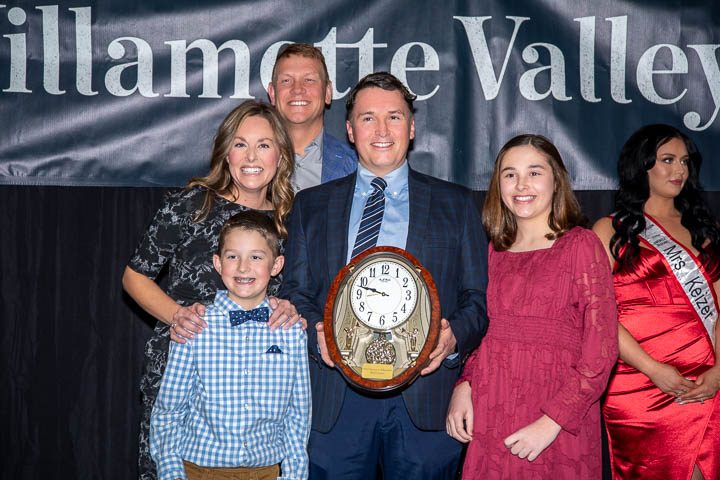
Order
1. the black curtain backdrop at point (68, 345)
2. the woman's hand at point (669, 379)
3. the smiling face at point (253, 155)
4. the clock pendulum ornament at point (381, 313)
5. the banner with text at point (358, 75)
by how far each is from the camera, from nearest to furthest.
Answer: the clock pendulum ornament at point (381, 313)
the smiling face at point (253, 155)
the woman's hand at point (669, 379)
the banner with text at point (358, 75)
the black curtain backdrop at point (68, 345)

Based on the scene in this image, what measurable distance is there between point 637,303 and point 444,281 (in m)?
1.06

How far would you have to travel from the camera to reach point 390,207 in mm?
2094

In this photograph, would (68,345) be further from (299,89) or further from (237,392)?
(237,392)

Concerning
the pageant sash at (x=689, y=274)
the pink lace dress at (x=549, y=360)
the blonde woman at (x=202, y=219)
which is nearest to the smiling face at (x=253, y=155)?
the blonde woman at (x=202, y=219)

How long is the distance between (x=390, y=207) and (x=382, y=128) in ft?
0.74

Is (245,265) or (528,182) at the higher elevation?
(528,182)

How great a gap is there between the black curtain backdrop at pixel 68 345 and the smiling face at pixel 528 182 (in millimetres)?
1843

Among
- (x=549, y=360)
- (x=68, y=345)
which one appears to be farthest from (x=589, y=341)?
(x=68, y=345)

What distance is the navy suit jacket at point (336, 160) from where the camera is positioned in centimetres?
276

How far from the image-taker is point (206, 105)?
321 cm

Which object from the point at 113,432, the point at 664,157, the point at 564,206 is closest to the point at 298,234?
the point at 564,206

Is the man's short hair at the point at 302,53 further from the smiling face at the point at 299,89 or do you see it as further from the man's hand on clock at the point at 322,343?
the man's hand on clock at the point at 322,343

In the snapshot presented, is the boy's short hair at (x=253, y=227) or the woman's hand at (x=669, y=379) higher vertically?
the boy's short hair at (x=253, y=227)

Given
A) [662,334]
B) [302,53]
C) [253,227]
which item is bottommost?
[662,334]
